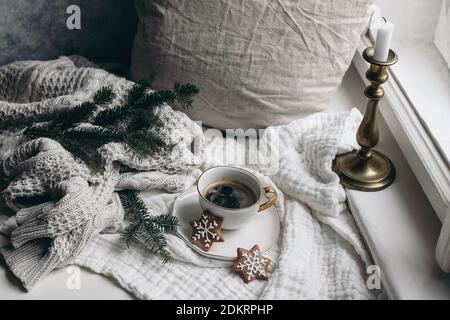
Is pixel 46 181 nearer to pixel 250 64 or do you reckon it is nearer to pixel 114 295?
pixel 114 295

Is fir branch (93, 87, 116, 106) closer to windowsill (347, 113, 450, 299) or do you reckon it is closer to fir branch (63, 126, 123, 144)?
fir branch (63, 126, 123, 144)

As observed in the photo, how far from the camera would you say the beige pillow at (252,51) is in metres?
0.98

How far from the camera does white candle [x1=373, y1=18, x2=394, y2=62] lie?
813 millimetres

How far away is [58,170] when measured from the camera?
0.86 metres

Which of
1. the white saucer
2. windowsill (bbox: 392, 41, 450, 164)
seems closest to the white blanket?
the white saucer

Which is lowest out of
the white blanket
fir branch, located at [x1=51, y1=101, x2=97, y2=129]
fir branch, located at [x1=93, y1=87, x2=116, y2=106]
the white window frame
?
the white blanket

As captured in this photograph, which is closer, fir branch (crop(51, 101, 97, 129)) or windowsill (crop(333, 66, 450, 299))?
windowsill (crop(333, 66, 450, 299))

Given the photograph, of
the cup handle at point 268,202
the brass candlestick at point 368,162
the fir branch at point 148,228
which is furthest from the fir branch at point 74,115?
the brass candlestick at point 368,162

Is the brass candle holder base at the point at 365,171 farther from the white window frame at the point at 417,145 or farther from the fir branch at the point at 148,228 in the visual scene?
the fir branch at the point at 148,228

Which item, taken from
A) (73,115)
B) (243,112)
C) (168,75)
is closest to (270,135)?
(243,112)

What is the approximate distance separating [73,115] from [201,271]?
33 cm

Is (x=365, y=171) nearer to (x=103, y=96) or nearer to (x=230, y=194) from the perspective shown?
(x=230, y=194)

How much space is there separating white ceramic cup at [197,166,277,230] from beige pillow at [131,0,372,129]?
17 cm
